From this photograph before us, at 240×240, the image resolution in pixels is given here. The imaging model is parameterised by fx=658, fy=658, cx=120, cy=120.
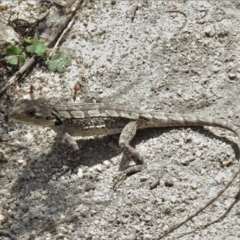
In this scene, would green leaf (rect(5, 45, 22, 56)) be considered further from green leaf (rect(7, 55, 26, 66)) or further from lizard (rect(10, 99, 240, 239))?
lizard (rect(10, 99, 240, 239))

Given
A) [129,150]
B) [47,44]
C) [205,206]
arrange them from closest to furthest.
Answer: [205,206] < [129,150] < [47,44]

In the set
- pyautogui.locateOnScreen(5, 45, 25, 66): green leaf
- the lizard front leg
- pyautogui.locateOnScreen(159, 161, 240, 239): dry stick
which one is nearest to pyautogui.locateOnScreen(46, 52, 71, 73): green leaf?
pyautogui.locateOnScreen(5, 45, 25, 66): green leaf

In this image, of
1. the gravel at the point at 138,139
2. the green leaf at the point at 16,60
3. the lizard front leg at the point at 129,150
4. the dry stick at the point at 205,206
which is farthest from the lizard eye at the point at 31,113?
the dry stick at the point at 205,206

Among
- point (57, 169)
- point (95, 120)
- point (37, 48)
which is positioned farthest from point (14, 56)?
point (57, 169)

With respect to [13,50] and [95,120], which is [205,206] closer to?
[95,120]

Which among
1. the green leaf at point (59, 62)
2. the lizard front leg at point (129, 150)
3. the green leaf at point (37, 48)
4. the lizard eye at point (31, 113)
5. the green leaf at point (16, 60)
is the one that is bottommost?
the lizard front leg at point (129, 150)

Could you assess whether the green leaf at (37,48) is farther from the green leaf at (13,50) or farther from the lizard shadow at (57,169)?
the lizard shadow at (57,169)
